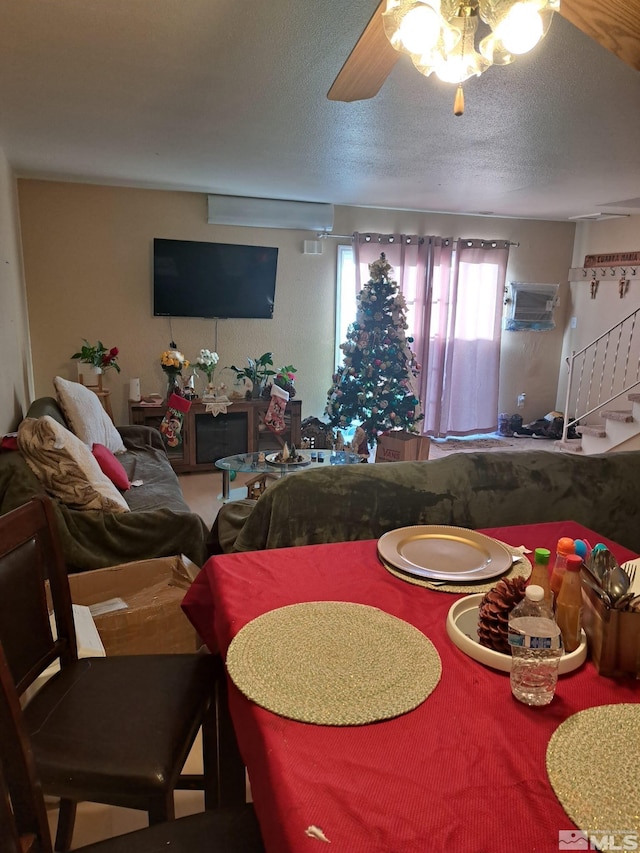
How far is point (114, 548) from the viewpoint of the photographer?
2.32 metres

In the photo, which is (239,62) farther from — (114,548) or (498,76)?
(114,548)

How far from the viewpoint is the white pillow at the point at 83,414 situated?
3.29 metres

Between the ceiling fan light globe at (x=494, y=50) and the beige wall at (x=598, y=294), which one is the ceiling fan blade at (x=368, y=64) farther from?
the beige wall at (x=598, y=294)

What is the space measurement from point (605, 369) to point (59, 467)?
580 centimetres

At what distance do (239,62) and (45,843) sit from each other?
2545mm

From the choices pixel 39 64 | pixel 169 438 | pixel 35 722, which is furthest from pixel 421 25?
pixel 169 438

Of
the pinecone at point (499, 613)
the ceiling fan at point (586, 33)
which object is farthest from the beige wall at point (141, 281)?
the pinecone at point (499, 613)

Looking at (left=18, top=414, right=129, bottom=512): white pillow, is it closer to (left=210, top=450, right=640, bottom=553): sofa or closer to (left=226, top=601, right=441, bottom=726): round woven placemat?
(left=210, top=450, right=640, bottom=553): sofa

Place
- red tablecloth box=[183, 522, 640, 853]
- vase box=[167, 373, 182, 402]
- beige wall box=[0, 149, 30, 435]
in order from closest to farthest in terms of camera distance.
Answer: red tablecloth box=[183, 522, 640, 853], beige wall box=[0, 149, 30, 435], vase box=[167, 373, 182, 402]

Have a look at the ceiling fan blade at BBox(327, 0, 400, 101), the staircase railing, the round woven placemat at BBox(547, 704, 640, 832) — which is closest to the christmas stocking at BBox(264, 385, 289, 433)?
the staircase railing

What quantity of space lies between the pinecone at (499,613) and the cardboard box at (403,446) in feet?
10.0

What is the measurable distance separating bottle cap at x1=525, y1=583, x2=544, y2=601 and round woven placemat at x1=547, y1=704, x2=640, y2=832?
6.4 inches

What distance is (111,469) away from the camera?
305cm

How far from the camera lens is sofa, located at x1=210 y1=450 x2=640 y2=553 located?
1814 millimetres
